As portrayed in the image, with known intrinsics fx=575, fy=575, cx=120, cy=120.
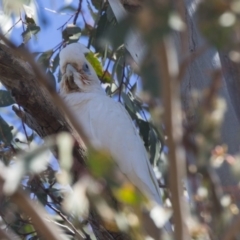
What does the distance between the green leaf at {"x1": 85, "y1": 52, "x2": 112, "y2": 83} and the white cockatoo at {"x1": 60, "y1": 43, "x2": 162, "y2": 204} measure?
0.09 m

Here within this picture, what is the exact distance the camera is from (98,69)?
8.71 ft

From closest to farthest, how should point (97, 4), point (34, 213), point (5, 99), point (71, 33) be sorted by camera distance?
point (34, 213) < point (5, 99) < point (71, 33) < point (97, 4)

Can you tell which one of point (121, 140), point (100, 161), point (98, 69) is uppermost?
point (100, 161)

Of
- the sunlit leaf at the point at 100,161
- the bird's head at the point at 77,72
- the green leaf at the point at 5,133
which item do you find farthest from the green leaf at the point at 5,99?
the sunlit leaf at the point at 100,161

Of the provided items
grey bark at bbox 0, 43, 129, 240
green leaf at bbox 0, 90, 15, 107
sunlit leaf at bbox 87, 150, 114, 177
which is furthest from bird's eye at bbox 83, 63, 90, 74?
sunlit leaf at bbox 87, 150, 114, 177

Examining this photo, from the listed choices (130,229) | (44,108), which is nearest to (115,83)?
(44,108)

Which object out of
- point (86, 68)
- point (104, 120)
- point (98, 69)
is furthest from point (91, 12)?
point (104, 120)

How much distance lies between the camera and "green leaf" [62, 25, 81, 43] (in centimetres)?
239

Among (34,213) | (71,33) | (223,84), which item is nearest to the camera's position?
(34,213)

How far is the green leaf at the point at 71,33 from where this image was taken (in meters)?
2.39

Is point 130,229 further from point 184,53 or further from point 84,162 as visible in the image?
point 84,162

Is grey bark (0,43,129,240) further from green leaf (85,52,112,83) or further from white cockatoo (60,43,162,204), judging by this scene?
green leaf (85,52,112,83)

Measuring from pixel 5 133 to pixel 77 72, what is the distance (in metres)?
0.46

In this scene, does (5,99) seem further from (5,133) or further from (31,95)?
(31,95)
